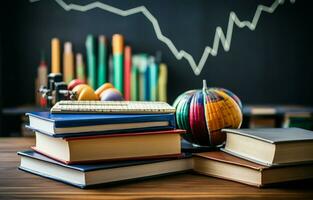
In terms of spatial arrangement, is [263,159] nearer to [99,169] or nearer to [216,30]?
[99,169]

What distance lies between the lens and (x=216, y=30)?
2938 millimetres

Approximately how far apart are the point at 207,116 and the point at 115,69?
75.6 inches

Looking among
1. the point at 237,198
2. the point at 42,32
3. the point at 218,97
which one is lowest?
the point at 237,198

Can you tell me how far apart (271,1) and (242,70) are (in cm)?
39

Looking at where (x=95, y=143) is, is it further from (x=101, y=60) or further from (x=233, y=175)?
(x=101, y=60)

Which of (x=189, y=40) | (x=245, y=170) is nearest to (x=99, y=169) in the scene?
(x=245, y=170)

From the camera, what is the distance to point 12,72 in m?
2.92

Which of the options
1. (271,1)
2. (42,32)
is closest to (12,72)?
(42,32)

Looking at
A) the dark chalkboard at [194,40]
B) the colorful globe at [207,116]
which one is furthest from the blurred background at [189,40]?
the colorful globe at [207,116]

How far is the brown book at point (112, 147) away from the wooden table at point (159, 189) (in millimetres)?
39

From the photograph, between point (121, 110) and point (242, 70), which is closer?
point (121, 110)

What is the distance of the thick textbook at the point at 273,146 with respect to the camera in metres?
0.76

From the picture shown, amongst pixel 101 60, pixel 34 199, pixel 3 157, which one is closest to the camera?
pixel 34 199

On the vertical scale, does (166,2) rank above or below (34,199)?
above
